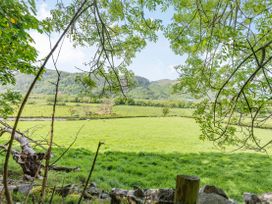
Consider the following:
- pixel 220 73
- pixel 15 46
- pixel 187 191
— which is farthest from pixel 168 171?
pixel 187 191

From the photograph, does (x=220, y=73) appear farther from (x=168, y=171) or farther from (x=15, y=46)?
(x=15, y=46)

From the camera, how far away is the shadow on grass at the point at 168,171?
754 cm

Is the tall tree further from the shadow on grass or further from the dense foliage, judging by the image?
the dense foliage

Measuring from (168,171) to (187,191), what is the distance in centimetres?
810

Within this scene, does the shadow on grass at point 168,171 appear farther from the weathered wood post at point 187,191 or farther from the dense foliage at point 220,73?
the weathered wood post at point 187,191

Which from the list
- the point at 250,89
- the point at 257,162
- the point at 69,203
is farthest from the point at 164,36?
→ the point at 257,162

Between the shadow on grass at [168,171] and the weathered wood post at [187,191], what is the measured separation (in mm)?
4875

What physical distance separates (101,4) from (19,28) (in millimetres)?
2344

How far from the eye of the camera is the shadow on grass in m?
7.54

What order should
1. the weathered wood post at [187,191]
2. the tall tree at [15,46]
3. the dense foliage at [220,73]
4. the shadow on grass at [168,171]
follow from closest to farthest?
the weathered wood post at [187,191]
the tall tree at [15,46]
the dense foliage at [220,73]
the shadow on grass at [168,171]

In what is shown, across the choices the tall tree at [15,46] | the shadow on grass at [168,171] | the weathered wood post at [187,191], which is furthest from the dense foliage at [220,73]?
the weathered wood post at [187,191]

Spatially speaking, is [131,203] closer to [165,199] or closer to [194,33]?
[165,199]

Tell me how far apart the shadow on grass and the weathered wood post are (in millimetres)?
4875

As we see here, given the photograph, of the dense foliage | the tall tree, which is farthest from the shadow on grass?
the tall tree
